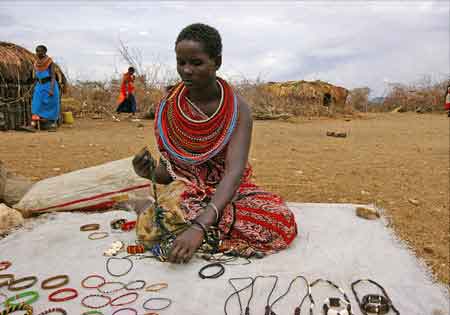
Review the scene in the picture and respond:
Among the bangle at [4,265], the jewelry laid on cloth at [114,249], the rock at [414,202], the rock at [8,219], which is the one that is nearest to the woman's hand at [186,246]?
the jewelry laid on cloth at [114,249]

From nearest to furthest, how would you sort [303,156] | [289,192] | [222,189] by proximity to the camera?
Answer: [222,189] → [289,192] → [303,156]

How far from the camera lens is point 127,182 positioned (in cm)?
335

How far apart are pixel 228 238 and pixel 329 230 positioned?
28.9 inches

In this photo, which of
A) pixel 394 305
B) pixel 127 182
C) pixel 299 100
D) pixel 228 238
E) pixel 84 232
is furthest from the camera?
pixel 299 100

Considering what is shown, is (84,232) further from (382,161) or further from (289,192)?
(382,161)

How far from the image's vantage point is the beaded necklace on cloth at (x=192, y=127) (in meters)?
2.36

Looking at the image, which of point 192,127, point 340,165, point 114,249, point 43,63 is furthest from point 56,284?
point 43,63

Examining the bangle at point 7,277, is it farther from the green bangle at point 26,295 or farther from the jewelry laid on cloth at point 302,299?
the jewelry laid on cloth at point 302,299

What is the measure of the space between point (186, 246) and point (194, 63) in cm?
93

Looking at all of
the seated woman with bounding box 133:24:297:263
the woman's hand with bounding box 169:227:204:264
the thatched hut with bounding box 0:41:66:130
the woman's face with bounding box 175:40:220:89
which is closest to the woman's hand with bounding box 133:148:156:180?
the seated woman with bounding box 133:24:297:263

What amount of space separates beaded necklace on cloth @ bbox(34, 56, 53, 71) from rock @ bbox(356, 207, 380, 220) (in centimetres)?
750

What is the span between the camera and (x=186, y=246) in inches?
78.4

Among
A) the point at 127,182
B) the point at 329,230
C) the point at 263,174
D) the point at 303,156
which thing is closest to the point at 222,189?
the point at 329,230

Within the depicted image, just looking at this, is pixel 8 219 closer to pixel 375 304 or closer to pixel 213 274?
pixel 213 274
